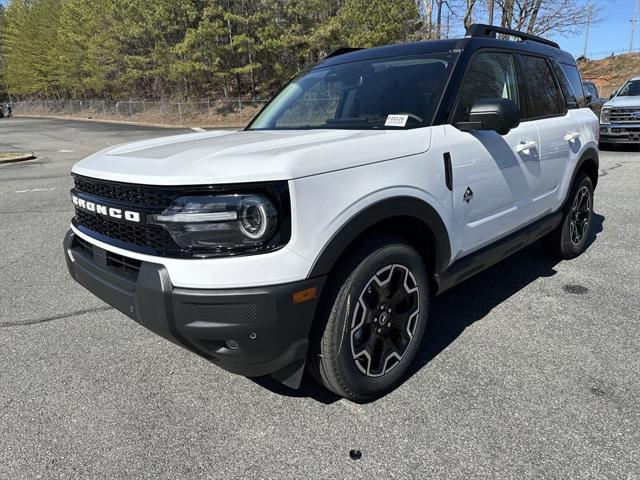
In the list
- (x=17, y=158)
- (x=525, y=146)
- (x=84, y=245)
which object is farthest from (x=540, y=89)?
(x=17, y=158)

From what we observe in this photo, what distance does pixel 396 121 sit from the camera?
2715 mm

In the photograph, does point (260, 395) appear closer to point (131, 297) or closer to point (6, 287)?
point (131, 297)

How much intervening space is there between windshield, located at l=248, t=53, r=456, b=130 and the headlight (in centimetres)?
116

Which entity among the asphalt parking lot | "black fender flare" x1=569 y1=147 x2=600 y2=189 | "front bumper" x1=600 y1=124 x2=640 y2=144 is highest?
"black fender flare" x1=569 y1=147 x2=600 y2=189

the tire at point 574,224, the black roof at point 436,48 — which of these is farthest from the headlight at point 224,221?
the tire at point 574,224

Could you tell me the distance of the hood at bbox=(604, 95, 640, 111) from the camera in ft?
38.3

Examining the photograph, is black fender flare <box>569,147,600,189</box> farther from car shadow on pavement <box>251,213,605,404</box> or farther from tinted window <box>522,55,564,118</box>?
car shadow on pavement <box>251,213,605,404</box>

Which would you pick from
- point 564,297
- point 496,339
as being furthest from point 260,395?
point 564,297

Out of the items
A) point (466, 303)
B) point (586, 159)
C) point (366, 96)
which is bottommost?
point (466, 303)

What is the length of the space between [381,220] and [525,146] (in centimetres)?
159

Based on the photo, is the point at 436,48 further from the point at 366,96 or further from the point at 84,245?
the point at 84,245

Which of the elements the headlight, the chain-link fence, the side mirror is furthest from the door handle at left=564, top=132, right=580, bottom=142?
the chain-link fence

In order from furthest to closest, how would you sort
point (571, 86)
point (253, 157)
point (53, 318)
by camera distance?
point (571, 86) → point (53, 318) → point (253, 157)

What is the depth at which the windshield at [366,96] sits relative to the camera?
2801 mm
